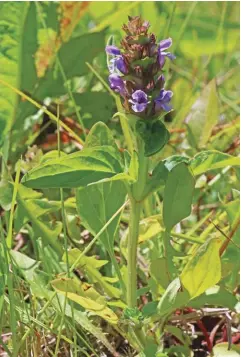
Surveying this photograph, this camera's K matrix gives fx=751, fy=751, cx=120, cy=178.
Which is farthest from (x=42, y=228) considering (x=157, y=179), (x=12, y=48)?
(x=12, y=48)

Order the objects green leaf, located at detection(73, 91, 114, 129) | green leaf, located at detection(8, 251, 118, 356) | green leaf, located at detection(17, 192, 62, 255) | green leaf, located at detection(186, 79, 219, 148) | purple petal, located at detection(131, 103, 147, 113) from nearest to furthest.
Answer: purple petal, located at detection(131, 103, 147, 113)
green leaf, located at detection(8, 251, 118, 356)
green leaf, located at detection(17, 192, 62, 255)
green leaf, located at detection(186, 79, 219, 148)
green leaf, located at detection(73, 91, 114, 129)

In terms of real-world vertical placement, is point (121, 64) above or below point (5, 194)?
above

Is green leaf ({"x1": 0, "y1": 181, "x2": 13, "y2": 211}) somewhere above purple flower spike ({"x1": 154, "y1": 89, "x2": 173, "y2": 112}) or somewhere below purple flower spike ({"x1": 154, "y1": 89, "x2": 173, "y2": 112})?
below

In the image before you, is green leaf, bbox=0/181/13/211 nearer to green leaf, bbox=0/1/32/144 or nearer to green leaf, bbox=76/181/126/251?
green leaf, bbox=76/181/126/251

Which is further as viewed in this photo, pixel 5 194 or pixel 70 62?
pixel 70 62

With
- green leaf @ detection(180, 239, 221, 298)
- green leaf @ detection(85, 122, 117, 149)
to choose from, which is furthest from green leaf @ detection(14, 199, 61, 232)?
green leaf @ detection(180, 239, 221, 298)

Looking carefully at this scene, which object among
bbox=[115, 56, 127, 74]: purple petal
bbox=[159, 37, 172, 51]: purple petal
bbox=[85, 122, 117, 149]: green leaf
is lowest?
bbox=[85, 122, 117, 149]: green leaf

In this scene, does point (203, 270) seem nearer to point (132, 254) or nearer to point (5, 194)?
point (132, 254)
